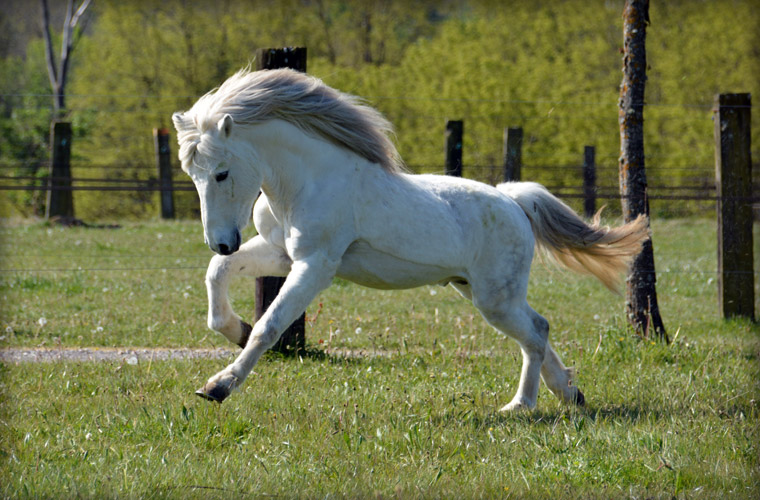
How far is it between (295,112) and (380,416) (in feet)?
6.23

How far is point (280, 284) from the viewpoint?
666 cm

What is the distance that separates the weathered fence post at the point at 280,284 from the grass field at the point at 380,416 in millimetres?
186

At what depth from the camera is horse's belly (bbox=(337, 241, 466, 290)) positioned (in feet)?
16.0

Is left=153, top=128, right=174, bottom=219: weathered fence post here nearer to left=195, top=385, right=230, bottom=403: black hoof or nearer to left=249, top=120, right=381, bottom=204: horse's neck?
left=249, top=120, right=381, bottom=204: horse's neck

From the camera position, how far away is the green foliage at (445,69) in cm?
2723

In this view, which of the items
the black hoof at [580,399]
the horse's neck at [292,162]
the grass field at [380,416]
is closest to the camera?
the grass field at [380,416]

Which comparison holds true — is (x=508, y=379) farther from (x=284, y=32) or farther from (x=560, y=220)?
(x=284, y=32)

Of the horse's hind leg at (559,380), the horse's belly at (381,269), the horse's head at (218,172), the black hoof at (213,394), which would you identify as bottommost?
the horse's hind leg at (559,380)

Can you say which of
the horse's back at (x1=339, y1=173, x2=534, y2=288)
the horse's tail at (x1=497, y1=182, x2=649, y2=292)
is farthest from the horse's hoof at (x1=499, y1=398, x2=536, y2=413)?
the horse's tail at (x1=497, y1=182, x2=649, y2=292)

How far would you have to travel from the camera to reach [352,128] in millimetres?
4941

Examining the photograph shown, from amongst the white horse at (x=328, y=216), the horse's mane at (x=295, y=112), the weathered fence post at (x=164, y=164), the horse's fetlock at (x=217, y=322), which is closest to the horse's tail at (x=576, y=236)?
the white horse at (x=328, y=216)

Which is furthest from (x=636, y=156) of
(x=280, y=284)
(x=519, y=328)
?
(x=280, y=284)

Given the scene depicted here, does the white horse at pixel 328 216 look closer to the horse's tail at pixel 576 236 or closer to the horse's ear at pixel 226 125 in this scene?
the horse's ear at pixel 226 125

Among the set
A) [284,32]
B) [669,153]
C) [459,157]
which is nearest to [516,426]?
[459,157]
